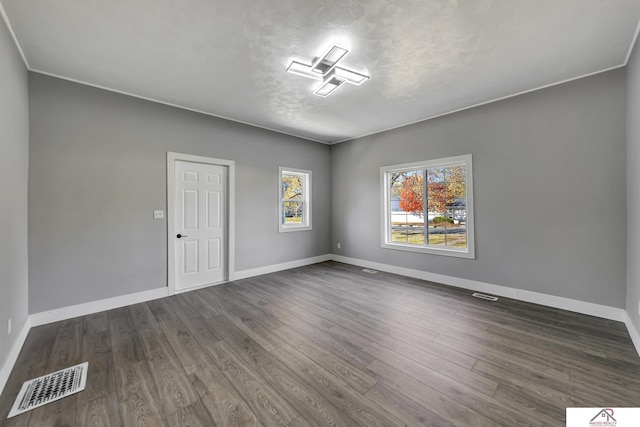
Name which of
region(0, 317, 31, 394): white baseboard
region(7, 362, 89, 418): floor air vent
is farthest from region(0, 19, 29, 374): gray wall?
region(7, 362, 89, 418): floor air vent

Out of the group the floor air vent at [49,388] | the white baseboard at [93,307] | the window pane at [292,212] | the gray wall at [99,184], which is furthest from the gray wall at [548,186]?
the floor air vent at [49,388]

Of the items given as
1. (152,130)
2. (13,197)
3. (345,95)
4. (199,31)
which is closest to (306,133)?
(345,95)

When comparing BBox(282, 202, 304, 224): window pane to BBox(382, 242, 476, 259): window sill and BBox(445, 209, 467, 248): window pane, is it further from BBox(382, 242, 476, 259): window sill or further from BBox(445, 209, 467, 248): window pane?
BBox(445, 209, 467, 248): window pane

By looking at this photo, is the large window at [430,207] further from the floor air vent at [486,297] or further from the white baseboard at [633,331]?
the white baseboard at [633,331]

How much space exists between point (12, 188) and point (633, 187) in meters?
5.97

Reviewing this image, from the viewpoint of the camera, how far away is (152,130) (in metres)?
3.71

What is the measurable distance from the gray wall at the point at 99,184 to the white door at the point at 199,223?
0.26 m

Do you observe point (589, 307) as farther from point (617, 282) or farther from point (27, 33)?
point (27, 33)

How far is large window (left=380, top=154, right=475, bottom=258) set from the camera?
4160 mm

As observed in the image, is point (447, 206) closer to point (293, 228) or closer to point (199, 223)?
point (293, 228)

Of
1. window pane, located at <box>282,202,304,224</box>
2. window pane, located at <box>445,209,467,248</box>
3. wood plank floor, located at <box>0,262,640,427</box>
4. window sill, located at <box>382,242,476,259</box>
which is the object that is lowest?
wood plank floor, located at <box>0,262,640,427</box>

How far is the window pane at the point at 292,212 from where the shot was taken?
5.54 meters

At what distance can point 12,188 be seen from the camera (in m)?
2.29

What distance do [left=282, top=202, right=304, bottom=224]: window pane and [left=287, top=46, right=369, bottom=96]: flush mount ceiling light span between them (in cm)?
290
